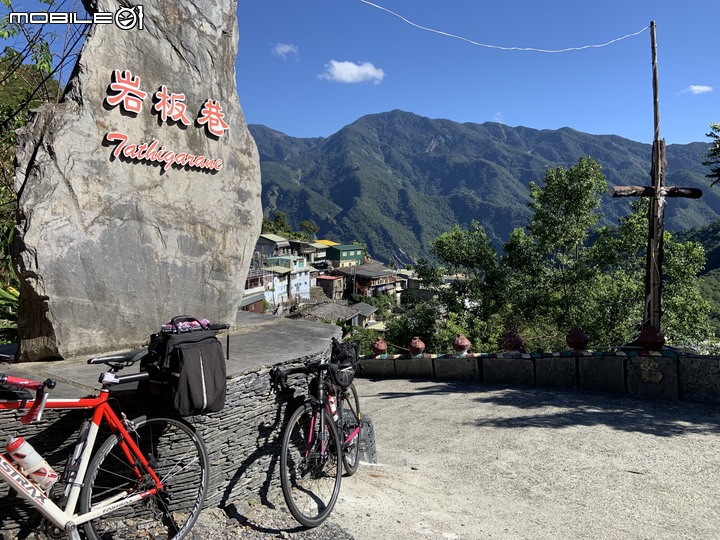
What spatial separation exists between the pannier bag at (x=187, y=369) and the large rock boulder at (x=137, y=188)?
5.14ft

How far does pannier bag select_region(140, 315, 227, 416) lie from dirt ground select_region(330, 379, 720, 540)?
4.96 ft

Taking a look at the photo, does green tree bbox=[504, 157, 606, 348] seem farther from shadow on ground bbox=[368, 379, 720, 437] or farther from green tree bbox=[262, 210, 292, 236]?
green tree bbox=[262, 210, 292, 236]

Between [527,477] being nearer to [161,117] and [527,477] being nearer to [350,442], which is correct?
[350,442]

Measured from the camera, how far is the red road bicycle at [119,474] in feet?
9.09

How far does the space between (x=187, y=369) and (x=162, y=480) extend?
0.85 meters

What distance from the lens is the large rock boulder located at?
4.21m

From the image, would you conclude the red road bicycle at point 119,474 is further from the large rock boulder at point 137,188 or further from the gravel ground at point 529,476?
the large rock boulder at point 137,188

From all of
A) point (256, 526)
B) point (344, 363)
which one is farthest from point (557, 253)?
point (256, 526)

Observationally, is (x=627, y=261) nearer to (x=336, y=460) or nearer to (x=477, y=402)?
(x=477, y=402)

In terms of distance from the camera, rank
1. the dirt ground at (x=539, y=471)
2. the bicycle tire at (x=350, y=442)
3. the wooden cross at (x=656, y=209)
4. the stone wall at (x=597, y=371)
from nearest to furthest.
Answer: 1. the dirt ground at (x=539, y=471)
2. the bicycle tire at (x=350, y=442)
3. the stone wall at (x=597, y=371)
4. the wooden cross at (x=656, y=209)

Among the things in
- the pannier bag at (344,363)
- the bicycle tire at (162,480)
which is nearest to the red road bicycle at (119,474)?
the bicycle tire at (162,480)

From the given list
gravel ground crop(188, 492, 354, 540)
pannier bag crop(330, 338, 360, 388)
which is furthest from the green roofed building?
gravel ground crop(188, 492, 354, 540)

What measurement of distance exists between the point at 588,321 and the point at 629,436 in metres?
8.06

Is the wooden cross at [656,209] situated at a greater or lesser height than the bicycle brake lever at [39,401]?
greater
